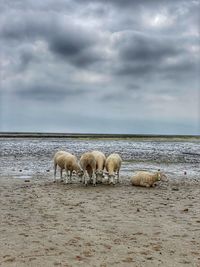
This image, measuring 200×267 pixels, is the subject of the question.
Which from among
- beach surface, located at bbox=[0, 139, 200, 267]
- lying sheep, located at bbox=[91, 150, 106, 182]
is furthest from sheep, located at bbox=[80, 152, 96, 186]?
beach surface, located at bbox=[0, 139, 200, 267]

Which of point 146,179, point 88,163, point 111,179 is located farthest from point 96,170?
point 146,179

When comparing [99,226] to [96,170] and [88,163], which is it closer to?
[88,163]

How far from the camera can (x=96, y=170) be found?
66.0 feet

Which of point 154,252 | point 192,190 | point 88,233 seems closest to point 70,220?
point 88,233

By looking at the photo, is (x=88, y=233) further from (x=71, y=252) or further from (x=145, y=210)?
(x=145, y=210)

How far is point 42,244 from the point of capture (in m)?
9.84

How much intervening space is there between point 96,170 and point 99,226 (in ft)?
27.8

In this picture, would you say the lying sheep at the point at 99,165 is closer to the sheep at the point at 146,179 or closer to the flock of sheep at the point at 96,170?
the flock of sheep at the point at 96,170

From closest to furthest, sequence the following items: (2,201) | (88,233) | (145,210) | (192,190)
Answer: (88,233) < (145,210) < (2,201) < (192,190)

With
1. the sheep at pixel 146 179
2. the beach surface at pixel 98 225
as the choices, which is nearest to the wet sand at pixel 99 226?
the beach surface at pixel 98 225

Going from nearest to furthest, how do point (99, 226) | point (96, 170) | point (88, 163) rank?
1. point (99, 226)
2. point (88, 163)
3. point (96, 170)

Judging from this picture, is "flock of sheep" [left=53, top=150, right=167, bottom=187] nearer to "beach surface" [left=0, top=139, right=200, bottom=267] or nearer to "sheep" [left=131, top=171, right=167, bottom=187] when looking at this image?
"sheep" [left=131, top=171, right=167, bottom=187]

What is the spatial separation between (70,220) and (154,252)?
11.4 ft

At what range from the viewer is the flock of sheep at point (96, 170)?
19.5 meters
